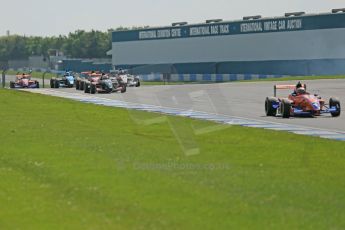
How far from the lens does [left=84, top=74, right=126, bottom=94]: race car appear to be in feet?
165

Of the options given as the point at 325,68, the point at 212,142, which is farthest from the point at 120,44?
the point at 212,142

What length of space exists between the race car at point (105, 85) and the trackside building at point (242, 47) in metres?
31.5

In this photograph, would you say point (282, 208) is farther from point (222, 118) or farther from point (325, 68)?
point (325, 68)

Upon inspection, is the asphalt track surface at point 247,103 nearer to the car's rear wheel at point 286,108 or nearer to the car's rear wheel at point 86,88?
the car's rear wheel at point 286,108

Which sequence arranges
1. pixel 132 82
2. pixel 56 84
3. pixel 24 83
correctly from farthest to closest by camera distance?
pixel 24 83
pixel 56 84
pixel 132 82

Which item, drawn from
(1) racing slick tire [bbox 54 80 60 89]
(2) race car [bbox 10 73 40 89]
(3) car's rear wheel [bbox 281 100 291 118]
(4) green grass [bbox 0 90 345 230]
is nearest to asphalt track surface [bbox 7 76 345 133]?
(3) car's rear wheel [bbox 281 100 291 118]

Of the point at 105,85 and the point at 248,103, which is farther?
the point at 105,85

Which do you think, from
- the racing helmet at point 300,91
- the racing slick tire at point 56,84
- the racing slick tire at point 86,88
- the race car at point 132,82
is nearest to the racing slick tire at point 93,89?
the racing slick tire at point 86,88

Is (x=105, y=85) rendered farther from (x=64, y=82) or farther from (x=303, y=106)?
(x=303, y=106)

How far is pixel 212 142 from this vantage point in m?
18.5

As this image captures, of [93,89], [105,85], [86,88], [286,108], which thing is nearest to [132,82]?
[86,88]

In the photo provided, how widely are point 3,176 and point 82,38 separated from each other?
172721 mm

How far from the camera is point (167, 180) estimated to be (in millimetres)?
12094

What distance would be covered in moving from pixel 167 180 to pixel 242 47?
7901cm
